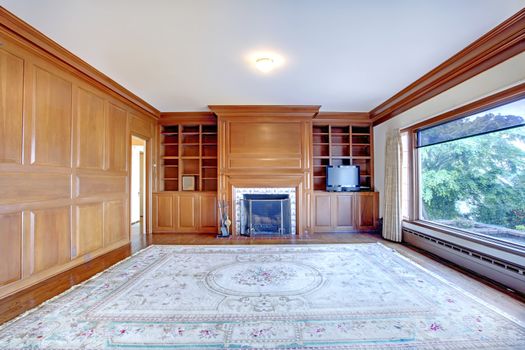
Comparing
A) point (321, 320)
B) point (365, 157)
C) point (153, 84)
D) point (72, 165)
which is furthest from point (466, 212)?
point (72, 165)

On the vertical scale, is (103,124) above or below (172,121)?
below

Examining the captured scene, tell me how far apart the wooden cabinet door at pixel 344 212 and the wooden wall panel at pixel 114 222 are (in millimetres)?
4280

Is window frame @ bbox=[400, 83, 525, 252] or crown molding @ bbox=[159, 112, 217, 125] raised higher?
crown molding @ bbox=[159, 112, 217, 125]

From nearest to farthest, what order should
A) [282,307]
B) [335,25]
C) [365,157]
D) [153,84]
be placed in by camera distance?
[282,307] → [335,25] → [153,84] → [365,157]

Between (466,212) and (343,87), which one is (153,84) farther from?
(466,212)

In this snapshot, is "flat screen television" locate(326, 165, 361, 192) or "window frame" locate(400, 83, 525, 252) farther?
"flat screen television" locate(326, 165, 361, 192)

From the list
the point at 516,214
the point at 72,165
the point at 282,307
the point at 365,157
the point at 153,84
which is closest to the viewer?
the point at 282,307

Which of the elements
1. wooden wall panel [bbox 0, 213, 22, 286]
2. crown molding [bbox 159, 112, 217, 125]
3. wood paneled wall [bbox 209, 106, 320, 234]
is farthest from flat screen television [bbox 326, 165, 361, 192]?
wooden wall panel [bbox 0, 213, 22, 286]

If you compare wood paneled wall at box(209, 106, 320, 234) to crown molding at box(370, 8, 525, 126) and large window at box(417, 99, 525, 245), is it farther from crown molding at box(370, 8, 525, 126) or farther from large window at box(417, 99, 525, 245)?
large window at box(417, 99, 525, 245)

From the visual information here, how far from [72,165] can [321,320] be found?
3.56 meters

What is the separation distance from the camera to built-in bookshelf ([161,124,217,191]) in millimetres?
5766

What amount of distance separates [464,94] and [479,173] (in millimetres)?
1057

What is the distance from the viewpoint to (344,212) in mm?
5492

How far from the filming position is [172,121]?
570 cm
